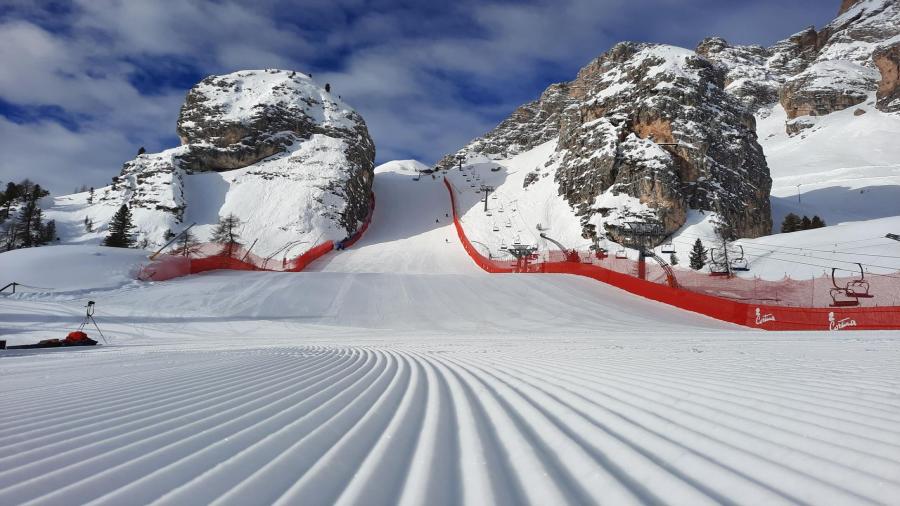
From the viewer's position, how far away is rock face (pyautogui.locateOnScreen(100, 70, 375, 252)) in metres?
51.6

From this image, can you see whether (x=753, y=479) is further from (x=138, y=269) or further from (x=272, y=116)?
(x=272, y=116)

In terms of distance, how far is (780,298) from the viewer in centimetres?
1984

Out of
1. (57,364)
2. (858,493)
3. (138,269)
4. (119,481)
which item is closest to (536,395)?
(858,493)

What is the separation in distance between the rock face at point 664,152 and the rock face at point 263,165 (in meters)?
26.6

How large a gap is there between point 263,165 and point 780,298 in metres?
57.7

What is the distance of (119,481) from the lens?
1961 mm

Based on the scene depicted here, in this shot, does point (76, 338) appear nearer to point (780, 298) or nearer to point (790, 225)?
point (780, 298)

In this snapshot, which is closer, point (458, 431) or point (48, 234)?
point (458, 431)

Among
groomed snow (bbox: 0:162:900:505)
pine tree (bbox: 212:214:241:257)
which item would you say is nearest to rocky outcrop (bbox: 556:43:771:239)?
pine tree (bbox: 212:214:241:257)

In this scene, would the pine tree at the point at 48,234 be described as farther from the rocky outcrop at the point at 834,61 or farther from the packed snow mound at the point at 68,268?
the rocky outcrop at the point at 834,61

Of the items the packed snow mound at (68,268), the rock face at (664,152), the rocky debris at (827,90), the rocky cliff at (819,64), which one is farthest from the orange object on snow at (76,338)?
the rocky debris at (827,90)

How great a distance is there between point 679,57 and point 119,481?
2465 inches

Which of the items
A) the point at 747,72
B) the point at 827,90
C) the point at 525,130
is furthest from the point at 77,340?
the point at 747,72

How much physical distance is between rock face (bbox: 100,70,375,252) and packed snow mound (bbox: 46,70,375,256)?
0.14 meters
